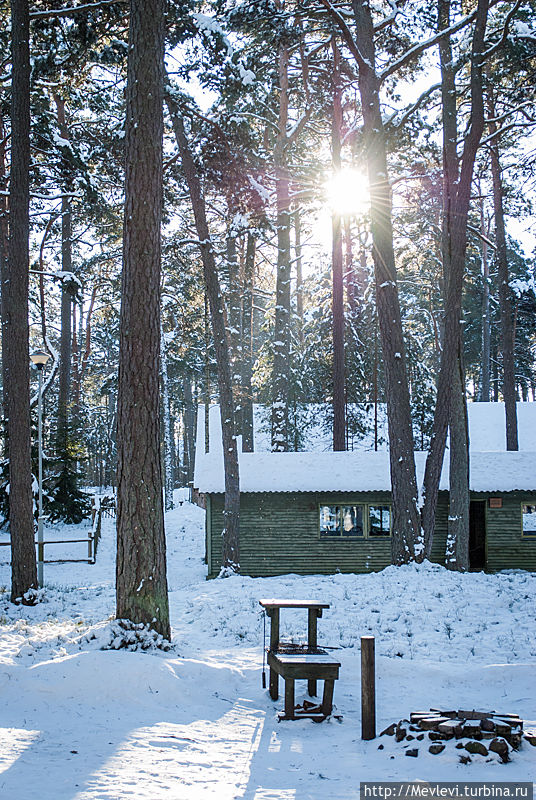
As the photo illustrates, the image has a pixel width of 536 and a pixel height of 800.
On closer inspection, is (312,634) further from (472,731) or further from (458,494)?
(458,494)

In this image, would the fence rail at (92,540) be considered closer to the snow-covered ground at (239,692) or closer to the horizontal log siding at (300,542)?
the snow-covered ground at (239,692)

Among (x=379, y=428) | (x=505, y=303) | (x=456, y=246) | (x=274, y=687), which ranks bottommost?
(x=274, y=687)

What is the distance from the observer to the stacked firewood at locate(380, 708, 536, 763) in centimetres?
487

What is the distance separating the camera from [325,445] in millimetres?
28047

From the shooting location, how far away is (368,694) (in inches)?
228

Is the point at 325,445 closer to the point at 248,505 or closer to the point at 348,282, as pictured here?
the point at 348,282

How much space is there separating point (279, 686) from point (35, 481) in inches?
575

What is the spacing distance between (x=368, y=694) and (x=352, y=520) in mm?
13307

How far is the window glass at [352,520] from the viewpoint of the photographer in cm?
1892

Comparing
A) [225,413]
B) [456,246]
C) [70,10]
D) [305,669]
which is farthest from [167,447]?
[305,669]

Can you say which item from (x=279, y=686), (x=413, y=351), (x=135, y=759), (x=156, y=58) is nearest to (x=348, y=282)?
(x=413, y=351)

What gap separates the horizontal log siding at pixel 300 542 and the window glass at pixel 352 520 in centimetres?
19

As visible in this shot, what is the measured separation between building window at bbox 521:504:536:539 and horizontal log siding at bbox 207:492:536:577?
52cm

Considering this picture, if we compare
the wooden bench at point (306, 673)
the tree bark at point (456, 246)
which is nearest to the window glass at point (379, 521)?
the tree bark at point (456, 246)
